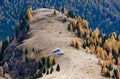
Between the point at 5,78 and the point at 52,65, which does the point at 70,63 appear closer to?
the point at 52,65

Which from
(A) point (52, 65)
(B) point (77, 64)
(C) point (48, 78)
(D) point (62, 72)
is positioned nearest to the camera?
(C) point (48, 78)

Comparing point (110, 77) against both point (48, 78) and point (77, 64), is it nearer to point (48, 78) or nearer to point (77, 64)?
point (77, 64)

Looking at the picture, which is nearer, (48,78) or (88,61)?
(48,78)

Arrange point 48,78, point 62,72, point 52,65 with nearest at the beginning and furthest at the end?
point 48,78 → point 62,72 → point 52,65

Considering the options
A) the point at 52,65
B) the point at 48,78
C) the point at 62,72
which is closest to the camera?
the point at 48,78

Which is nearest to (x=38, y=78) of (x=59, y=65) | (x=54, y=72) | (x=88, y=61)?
(x=54, y=72)

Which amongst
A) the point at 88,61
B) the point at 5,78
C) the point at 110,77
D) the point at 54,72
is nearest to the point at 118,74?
the point at 110,77

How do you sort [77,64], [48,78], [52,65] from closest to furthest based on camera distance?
1. [48,78]
2. [77,64]
3. [52,65]

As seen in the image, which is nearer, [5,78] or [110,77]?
[110,77]

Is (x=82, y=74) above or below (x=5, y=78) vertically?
above
